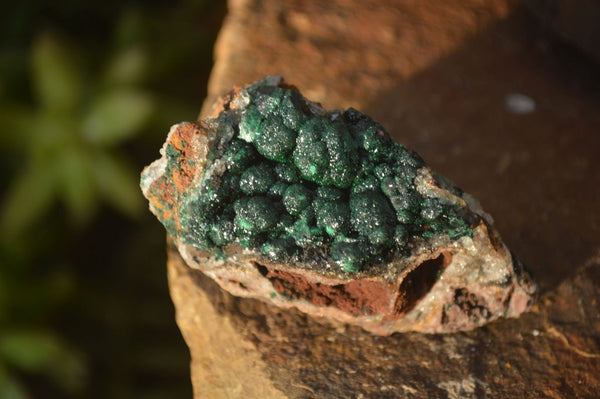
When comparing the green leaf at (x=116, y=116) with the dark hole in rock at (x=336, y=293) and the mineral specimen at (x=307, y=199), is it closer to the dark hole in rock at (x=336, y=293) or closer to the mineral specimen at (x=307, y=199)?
the mineral specimen at (x=307, y=199)

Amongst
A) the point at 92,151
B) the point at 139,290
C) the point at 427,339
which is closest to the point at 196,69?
the point at 92,151

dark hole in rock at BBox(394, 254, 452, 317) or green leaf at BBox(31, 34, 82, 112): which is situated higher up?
dark hole in rock at BBox(394, 254, 452, 317)

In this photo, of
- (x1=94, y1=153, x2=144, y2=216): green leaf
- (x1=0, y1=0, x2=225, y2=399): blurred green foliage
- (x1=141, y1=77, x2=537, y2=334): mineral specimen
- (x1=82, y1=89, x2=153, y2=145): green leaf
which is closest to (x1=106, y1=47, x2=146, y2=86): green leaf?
(x1=0, y1=0, x2=225, y2=399): blurred green foliage

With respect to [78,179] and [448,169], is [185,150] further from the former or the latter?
[78,179]

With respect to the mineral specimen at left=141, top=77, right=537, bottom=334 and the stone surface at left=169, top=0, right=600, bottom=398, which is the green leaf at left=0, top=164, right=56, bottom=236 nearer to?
the stone surface at left=169, top=0, right=600, bottom=398

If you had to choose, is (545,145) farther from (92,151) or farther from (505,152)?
(92,151)

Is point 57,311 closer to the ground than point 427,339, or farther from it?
closer to the ground
